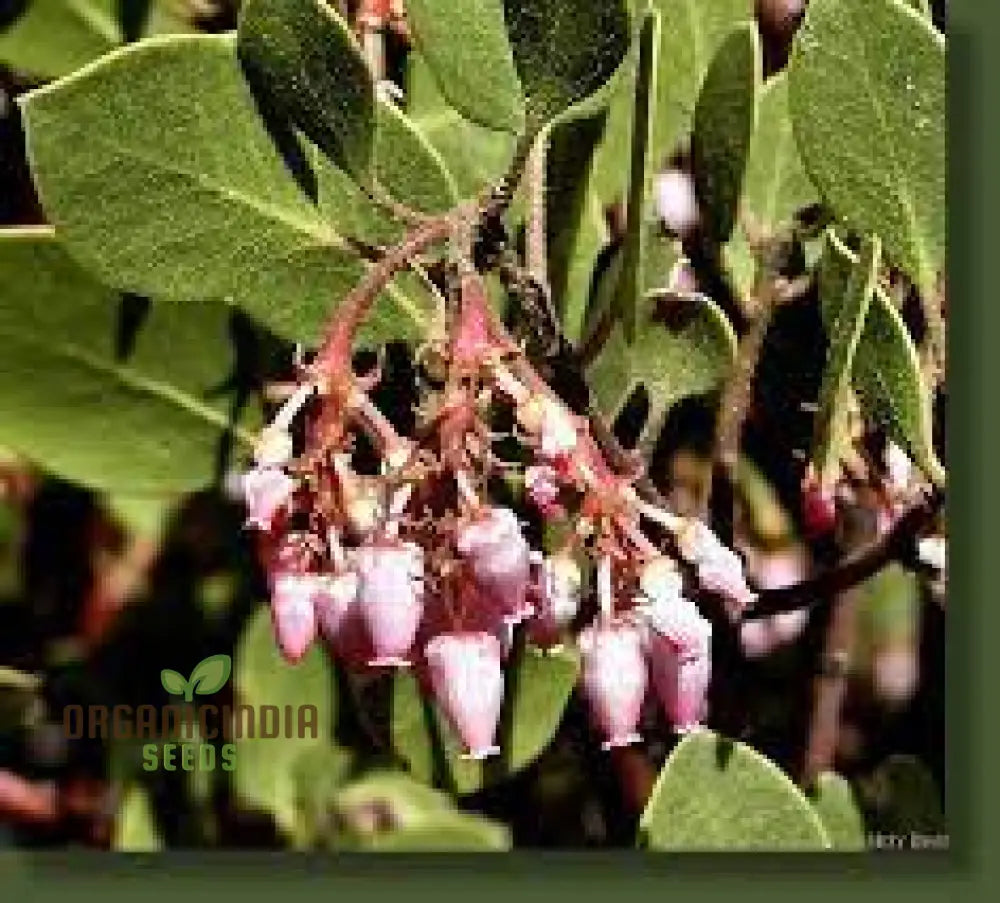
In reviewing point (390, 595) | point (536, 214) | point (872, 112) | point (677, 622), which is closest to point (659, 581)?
point (677, 622)

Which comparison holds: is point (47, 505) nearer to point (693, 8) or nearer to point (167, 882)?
point (167, 882)

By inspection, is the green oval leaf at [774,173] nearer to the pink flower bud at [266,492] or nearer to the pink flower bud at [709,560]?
the pink flower bud at [709,560]

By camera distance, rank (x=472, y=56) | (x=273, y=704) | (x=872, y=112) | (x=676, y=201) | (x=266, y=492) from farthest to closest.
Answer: (x=273, y=704)
(x=676, y=201)
(x=872, y=112)
(x=472, y=56)
(x=266, y=492)

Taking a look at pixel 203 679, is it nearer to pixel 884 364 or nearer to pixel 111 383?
pixel 111 383

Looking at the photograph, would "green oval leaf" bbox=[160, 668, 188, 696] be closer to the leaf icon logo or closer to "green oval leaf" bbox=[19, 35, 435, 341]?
the leaf icon logo

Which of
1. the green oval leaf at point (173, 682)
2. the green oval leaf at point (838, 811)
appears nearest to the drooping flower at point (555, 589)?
the green oval leaf at point (838, 811)

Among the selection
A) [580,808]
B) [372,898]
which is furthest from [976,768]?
[372,898]
